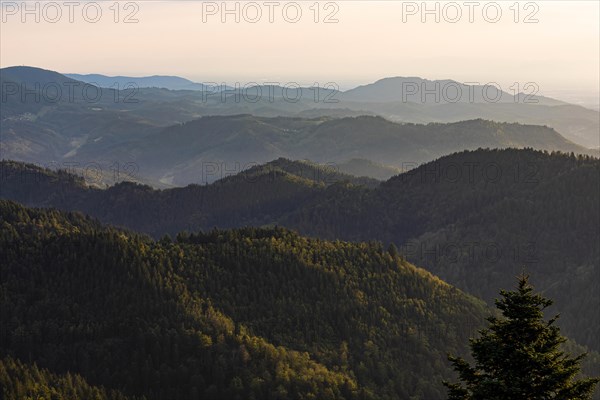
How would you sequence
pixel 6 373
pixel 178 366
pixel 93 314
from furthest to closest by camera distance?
pixel 93 314, pixel 178 366, pixel 6 373

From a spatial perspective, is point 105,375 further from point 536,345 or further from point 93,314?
point 536,345

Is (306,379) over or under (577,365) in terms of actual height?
under

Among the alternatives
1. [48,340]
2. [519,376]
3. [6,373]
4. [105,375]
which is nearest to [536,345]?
[519,376]

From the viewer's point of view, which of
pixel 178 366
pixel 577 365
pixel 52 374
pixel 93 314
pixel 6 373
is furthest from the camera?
A: pixel 93 314

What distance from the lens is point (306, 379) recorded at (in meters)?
184

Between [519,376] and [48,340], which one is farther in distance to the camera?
[48,340]

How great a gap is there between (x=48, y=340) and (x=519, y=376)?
549 ft

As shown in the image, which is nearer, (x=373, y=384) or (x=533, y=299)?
(x=533, y=299)

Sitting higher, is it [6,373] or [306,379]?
[6,373]

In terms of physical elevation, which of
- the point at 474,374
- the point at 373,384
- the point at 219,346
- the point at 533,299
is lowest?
the point at 373,384

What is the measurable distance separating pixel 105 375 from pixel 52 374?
14583mm

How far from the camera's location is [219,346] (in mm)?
187125

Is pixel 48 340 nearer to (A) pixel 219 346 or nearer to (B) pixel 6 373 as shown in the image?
(B) pixel 6 373

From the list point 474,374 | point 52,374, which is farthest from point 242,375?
point 474,374
